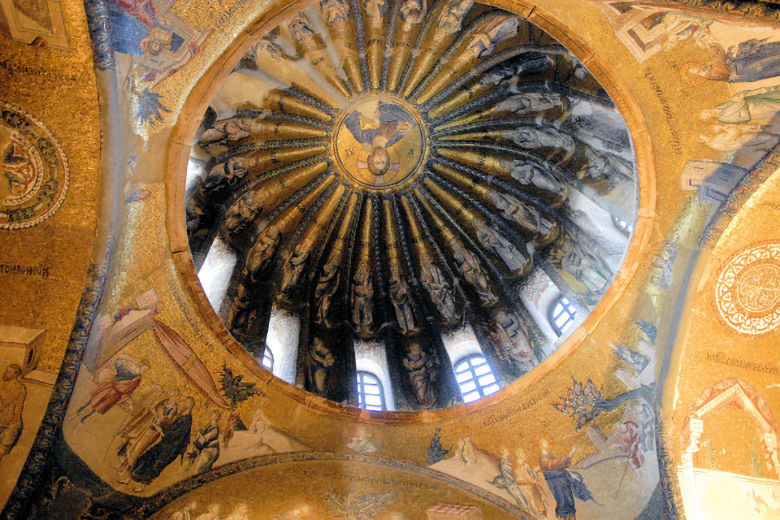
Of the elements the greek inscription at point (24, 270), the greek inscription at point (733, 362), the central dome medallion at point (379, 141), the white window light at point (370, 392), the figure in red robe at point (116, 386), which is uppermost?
the central dome medallion at point (379, 141)

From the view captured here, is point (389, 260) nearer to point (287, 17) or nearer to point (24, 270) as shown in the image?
point (287, 17)

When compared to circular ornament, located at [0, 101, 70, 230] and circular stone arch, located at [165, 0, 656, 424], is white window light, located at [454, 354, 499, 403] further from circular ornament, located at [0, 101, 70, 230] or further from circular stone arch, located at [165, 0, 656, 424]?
circular ornament, located at [0, 101, 70, 230]

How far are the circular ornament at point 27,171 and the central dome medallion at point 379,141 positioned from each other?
6.12 m

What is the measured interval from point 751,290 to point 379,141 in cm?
733

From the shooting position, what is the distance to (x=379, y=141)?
50.5ft

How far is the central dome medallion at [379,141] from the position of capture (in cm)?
1516

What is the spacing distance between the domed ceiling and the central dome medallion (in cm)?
3

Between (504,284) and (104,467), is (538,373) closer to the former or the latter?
(504,284)

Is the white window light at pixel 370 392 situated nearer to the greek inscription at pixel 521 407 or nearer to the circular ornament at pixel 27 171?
the greek inscription at pixel 521 407

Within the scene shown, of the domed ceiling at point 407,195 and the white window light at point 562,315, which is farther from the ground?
the domed ceiling at point 407,195

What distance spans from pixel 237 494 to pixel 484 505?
13.1 feet

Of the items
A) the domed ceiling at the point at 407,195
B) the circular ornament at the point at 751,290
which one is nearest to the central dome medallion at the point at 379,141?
the domed ceiling at the point at 407,195

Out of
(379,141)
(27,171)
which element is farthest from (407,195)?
(27,171)

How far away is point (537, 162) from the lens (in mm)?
14961
